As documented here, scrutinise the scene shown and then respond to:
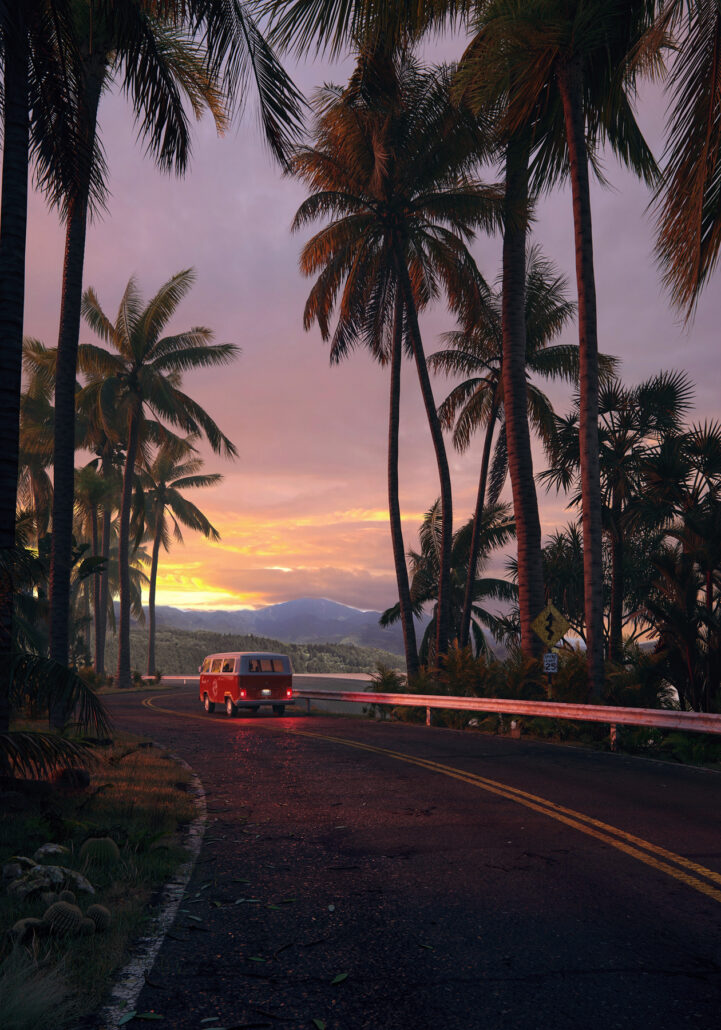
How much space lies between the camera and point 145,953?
4.58 meters

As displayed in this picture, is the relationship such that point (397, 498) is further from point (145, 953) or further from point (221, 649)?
point (221, 649)

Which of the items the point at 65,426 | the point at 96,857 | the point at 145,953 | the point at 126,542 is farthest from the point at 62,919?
the point at 126,542

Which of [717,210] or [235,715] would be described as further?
[235,715]

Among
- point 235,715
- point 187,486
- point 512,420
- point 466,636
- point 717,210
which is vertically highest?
point 187,486

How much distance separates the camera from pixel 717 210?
6.73 metres

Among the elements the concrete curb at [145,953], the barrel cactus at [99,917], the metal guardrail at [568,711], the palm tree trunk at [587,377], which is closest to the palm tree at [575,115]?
the palm tree trunk at [587,377]

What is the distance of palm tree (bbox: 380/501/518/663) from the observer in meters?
37.3

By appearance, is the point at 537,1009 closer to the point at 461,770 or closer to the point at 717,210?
the point at 717,210

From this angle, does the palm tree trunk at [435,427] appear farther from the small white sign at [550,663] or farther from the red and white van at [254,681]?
the small white sign at [550,663]

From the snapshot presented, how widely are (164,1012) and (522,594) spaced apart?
16361 millimetres

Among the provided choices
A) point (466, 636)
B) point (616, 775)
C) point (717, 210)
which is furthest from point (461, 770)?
point (466, 636)

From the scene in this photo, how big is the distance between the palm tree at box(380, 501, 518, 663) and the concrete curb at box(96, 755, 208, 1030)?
29.4 m

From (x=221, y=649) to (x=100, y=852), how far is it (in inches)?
3339

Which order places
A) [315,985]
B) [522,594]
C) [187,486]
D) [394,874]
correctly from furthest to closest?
[187,486] → [522,594] → [394,874] → [315,985]
